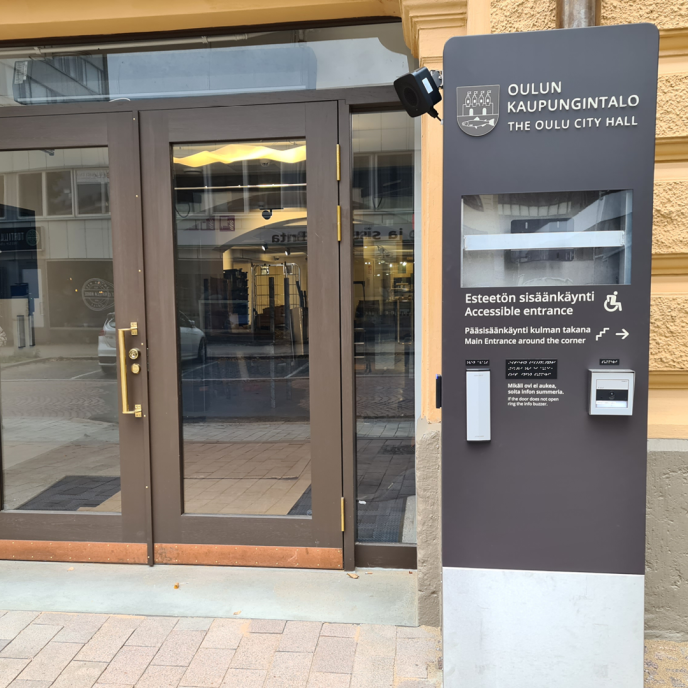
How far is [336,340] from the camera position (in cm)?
325

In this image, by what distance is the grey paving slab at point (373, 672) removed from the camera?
2.34 metres

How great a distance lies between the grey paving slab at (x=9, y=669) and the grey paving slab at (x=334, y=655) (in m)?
1.21

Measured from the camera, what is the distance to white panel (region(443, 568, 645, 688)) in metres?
2.00

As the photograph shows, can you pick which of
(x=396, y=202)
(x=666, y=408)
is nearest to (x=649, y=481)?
(x=666, y=408)

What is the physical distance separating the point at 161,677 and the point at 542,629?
1501 millimetres

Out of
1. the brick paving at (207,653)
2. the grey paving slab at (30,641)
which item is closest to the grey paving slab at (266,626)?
the brick paving at (207,653)

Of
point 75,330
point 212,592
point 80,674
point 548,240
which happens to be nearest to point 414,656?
point 212,592

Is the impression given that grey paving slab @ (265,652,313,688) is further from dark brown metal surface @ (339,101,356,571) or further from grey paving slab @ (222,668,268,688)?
dark brown metal surface @ (339,101,356,571)

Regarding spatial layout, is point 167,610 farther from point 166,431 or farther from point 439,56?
point 439,56

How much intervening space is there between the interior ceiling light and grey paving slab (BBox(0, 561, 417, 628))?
2266mm

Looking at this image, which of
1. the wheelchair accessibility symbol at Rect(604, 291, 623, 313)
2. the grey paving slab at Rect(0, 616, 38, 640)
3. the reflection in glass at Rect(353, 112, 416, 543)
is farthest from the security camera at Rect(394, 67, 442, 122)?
the grey paving slab at Rect(0, 616, 38, 640)

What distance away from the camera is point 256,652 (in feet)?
8.42

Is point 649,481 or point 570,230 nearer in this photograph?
point 570,230

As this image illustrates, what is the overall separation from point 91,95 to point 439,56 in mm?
1984
